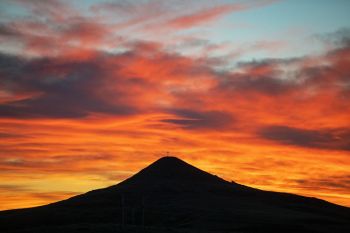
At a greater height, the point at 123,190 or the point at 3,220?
the point at 123,190

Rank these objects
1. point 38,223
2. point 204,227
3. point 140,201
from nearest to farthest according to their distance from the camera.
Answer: point 204,227 < point 38,223 < point 140,201

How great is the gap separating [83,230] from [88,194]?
95.9 m

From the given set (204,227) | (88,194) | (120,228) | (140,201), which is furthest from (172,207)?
(120,228)

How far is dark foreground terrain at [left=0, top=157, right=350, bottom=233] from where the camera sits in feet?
385

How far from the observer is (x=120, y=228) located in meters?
86.4

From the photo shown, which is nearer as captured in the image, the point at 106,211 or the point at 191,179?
the point at 106,211

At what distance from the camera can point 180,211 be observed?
14012 centimetres

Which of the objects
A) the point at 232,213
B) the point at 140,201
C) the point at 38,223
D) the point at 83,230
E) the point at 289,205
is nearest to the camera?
the point at 83,230

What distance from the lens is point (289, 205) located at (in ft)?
575

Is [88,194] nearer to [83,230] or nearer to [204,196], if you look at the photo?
[204,196]

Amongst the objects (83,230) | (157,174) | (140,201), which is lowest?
(83,230)

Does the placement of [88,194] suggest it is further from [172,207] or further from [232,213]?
[232,213]

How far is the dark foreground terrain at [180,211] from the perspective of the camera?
11744 cm

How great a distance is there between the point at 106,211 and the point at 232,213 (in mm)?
33426
